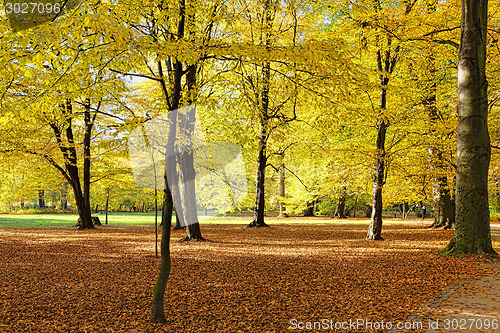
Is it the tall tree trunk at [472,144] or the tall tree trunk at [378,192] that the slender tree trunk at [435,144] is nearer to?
the tall tree trunk at [378,192]

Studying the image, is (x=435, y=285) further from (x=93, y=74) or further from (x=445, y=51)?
(x=445, y=51)

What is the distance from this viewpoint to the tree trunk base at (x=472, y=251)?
7.70 meters

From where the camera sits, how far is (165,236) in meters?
4.29

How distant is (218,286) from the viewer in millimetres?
5887

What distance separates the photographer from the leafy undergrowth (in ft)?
14.1

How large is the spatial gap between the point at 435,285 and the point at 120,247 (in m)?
8.72

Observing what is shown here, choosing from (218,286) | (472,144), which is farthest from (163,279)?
(472,144)

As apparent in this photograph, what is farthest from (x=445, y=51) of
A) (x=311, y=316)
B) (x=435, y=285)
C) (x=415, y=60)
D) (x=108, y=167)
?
(x=108, y=167)

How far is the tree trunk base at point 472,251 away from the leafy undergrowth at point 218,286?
0.98ft

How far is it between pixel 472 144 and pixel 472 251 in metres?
2.48

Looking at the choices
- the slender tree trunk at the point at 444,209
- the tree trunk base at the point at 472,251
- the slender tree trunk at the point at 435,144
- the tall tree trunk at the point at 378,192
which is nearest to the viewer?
the tree trunk base at the point at 472,251

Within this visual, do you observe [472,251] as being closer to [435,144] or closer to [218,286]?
[218,286]

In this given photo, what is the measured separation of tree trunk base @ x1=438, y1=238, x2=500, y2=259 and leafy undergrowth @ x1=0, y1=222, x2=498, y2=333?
11.8 inches

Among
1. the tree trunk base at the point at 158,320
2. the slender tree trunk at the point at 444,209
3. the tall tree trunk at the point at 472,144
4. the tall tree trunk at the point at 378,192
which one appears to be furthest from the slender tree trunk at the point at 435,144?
the tree trunk base at the point at 158,320
